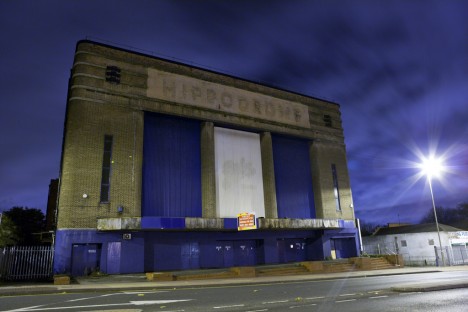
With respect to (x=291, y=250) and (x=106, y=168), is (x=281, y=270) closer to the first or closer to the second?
(x=291, y=250)

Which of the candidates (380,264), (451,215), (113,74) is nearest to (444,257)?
(380,264)

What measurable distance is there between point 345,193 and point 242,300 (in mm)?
32133

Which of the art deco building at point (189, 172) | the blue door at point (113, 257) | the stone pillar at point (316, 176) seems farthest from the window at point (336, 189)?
the blue door at point (113, 257)

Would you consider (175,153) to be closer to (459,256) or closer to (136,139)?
(136,139)

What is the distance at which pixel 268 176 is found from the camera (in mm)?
37531

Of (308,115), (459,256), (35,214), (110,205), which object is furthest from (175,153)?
(459,256)

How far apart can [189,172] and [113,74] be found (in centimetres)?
1090

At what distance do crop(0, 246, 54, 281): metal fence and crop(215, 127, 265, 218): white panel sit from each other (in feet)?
47.4

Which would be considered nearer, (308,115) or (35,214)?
(308,115)

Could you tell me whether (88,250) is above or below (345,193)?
below

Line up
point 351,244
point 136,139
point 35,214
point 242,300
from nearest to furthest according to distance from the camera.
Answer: point 242,300, point 136,139, point 351,244, point 35,214

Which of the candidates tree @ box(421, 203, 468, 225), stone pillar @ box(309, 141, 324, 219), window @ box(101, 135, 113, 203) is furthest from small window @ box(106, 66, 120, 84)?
tree @ box(421, 203, 468, 225)

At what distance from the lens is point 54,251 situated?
26.1 m

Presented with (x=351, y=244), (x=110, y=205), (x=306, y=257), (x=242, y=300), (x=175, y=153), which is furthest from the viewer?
(x=351, y=244)
